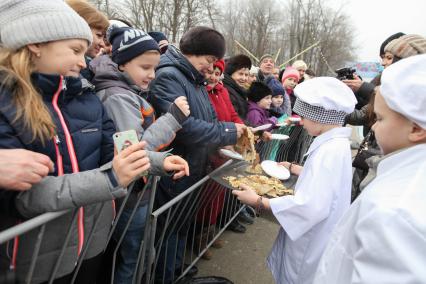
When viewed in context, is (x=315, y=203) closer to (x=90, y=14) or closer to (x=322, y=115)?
(x=322, y=115)

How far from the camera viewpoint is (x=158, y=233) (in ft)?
8.00

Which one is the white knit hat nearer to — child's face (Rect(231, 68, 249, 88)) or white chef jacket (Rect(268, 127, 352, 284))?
white chef jacket (Rect(268, 127, 352, 284))

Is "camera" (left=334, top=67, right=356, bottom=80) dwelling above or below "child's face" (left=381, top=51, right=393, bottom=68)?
below

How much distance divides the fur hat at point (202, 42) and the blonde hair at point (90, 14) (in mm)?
684

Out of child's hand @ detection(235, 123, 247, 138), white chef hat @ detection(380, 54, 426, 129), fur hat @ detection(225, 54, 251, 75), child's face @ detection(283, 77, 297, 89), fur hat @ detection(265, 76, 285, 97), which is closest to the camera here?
white chef hat @ detection(380, 54, 426, 129)

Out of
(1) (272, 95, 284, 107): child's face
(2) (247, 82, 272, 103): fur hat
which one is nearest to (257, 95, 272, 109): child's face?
(2) (247, 82, 272, 103): fur hat

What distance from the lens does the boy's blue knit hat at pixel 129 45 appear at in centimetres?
208

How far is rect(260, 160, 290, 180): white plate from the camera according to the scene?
253 cm

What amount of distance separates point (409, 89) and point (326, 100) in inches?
36.1

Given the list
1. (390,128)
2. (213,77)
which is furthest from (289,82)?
(390,128)

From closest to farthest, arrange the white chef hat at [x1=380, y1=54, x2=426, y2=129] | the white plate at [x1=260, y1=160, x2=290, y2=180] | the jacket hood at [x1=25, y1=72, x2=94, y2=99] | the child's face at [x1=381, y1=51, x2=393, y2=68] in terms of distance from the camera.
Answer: the white chef hat at [x1=380, y1=54, x2=426, y2=129]
the jacket hood at [x1=25, y1=72, x2=94, y2=99]
the white plate at [x1=260, y1=160, x2=290, y2=180]
the child's face at [x1=381, y1=51, x2=393, y2=68]

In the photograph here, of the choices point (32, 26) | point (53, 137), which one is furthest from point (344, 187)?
point (32, 26)

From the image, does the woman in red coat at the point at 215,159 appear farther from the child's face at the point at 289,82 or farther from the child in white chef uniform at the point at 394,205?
the child's face at the point at 289,82

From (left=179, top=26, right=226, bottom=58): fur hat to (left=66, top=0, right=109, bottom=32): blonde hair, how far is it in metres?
0.68
